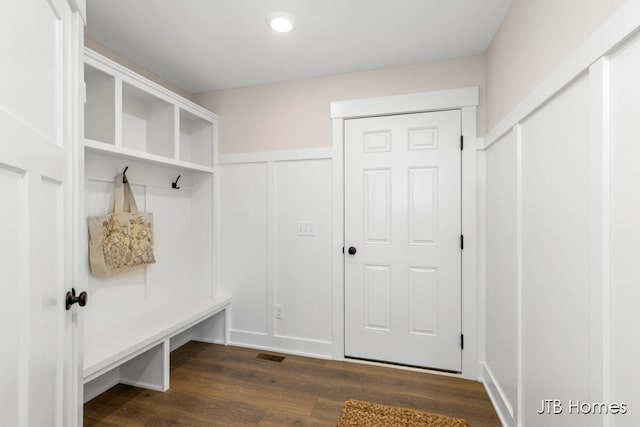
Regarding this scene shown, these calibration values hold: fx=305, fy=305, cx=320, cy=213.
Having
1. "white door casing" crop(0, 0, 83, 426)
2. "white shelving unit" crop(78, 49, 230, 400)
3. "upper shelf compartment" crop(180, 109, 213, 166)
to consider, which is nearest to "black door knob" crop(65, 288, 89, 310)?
"white door casing" crop(0, 0, 83, 426)

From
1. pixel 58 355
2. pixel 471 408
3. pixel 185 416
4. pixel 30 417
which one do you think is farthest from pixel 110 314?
pixel 471 408

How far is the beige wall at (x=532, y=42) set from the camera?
1.05 m

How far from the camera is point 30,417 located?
3.05 ft

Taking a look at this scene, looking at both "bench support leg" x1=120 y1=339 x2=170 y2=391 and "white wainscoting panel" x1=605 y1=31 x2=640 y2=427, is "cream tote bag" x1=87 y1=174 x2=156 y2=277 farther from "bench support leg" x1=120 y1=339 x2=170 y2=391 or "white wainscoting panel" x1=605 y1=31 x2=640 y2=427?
"white wainscoting panel" x1=605 y1=31 x2=640 y2=427

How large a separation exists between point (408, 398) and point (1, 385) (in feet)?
6.75

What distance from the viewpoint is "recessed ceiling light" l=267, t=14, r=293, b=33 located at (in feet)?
6.07

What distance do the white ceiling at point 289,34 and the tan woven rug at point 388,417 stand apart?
7.90 ft

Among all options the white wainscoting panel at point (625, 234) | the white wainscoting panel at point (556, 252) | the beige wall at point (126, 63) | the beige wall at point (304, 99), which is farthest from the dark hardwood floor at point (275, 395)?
the beige wall at point (126, 63)

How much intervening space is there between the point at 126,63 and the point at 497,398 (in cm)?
351

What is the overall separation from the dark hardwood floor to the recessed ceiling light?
2.43 meters

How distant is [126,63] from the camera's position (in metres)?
2.33

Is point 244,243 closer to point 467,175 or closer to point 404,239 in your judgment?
point 404,239

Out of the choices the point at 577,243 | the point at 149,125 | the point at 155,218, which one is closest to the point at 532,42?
the point at 577,243

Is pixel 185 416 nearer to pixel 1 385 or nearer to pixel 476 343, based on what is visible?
pixel 1 385
